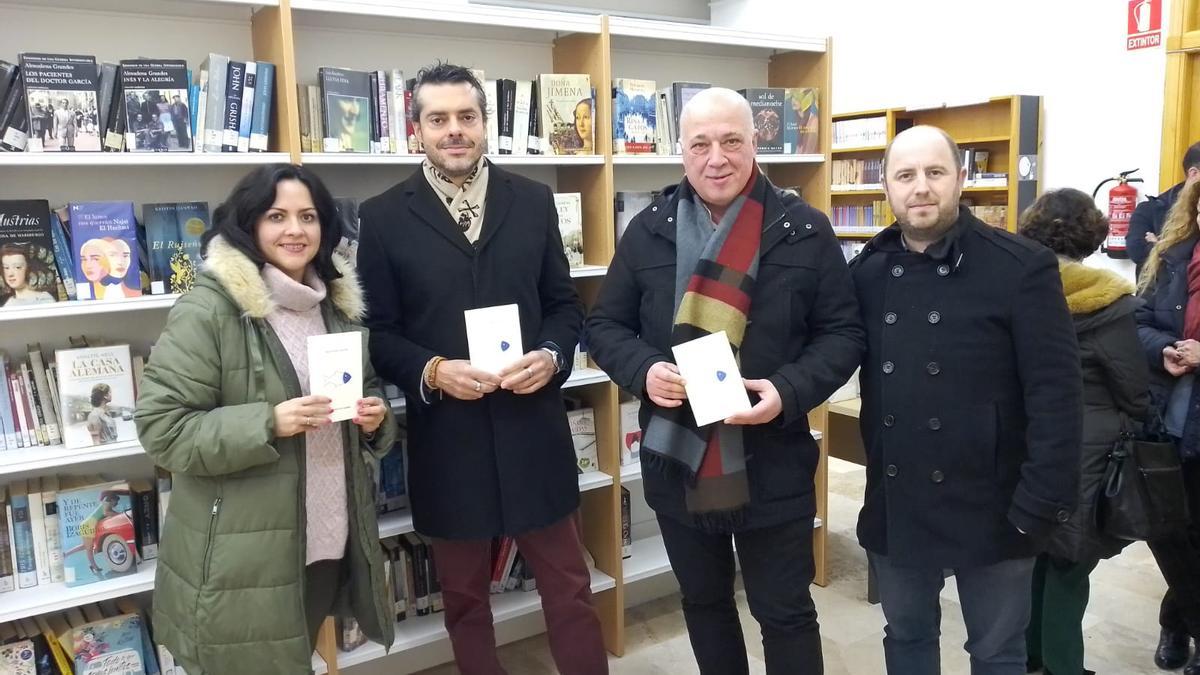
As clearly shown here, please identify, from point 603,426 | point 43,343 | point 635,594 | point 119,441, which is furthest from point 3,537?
point 635,594

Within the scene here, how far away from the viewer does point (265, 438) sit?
1.81 meters

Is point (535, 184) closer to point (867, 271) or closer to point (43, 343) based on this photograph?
point (867, 271)

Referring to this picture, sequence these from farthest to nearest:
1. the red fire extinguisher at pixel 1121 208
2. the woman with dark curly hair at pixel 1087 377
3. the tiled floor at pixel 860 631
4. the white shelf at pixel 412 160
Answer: the red fire extinguisher at pixel 1121 208, the tiled floor at pixel 860 631, the white shelf at pixel 412 160, the woman with dark curly hair at pixel 1087 377

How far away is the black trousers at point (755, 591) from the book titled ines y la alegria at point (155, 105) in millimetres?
1710

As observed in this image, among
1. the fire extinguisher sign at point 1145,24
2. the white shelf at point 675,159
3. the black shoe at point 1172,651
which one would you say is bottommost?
the black shoe at point 1172,651

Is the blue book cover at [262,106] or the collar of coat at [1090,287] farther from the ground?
the blue book cover at [262,106]

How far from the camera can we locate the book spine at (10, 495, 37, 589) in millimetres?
2340

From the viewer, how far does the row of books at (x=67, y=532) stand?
2342 millimetres

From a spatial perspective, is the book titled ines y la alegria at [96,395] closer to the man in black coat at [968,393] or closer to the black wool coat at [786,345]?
the black wool coat at [786,345]

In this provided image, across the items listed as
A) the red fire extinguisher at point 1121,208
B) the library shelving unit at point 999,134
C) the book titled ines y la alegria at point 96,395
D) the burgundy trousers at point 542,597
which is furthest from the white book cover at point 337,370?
the red fire extinguisher at point 1121,208

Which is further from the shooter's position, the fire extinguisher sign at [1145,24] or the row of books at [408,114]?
the fire extinguisher sign at [1145,24]

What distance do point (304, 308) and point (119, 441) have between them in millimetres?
826

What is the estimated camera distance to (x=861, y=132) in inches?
310

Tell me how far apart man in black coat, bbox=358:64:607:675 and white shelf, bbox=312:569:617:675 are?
1.38 feet
